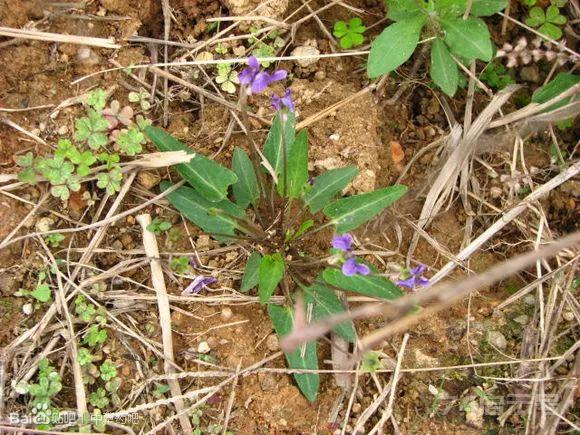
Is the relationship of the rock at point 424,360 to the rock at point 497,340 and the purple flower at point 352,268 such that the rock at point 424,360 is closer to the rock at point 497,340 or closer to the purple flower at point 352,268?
the rock at point 497,340

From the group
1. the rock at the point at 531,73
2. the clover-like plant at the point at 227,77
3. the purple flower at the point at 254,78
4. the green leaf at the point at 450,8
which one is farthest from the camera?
the rock at the point at 531,73

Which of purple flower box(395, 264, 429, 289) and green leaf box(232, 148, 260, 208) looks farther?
green leaf box(232, 148, 260, 208)

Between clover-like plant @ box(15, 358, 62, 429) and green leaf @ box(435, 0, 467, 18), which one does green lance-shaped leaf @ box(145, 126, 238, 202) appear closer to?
clover-like plant @ box(15, 358, 62, 429)

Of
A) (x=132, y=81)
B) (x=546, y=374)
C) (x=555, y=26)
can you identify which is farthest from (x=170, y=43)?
(x=546, y=374)

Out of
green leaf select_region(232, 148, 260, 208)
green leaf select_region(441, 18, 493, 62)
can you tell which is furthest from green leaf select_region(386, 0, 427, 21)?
green leaf select_region(232, 148, 260, 208)

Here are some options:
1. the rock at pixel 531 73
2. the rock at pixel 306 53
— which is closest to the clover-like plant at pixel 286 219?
the rock at pixel 306 53
